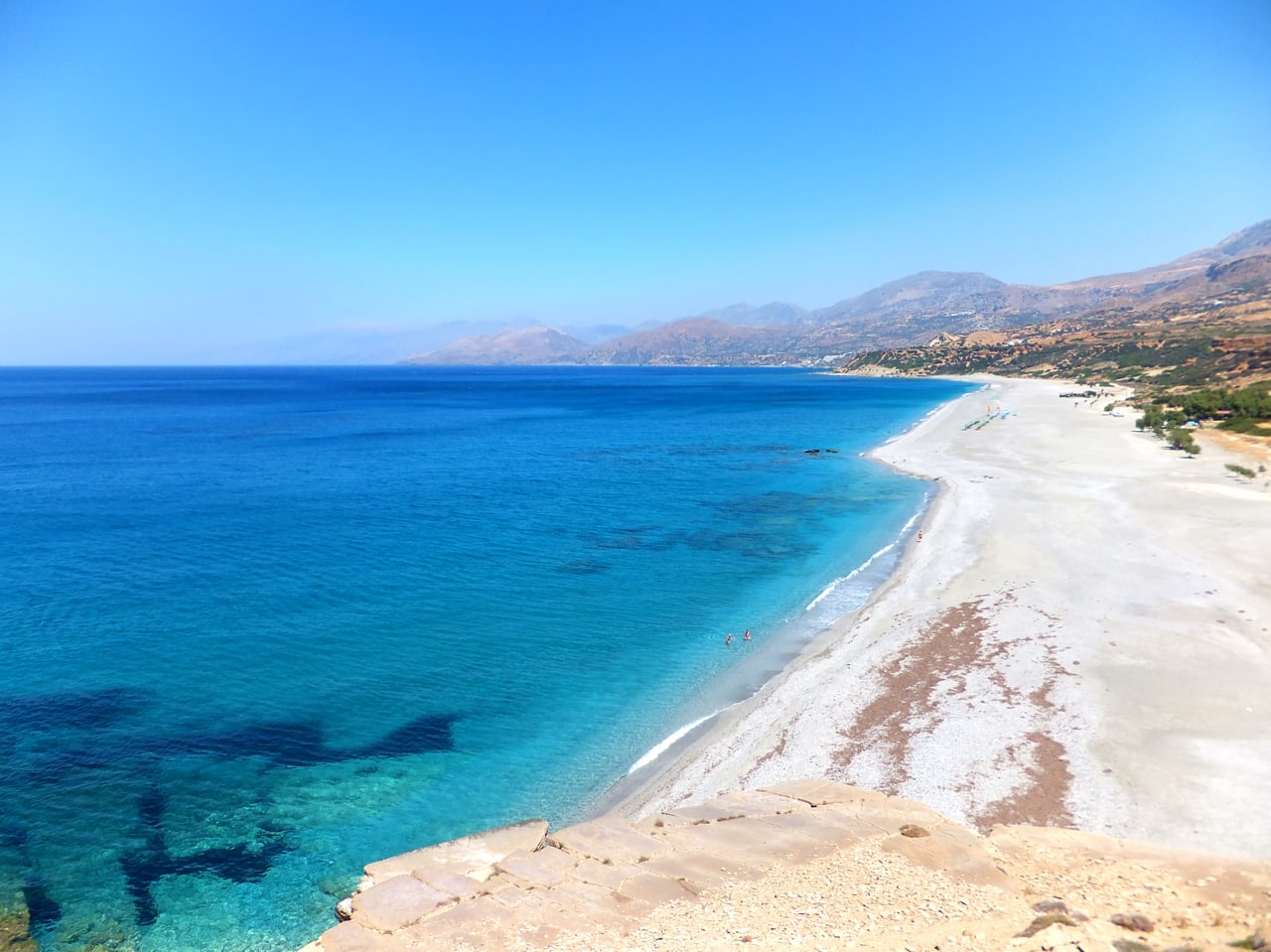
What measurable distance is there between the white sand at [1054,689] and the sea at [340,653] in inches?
106

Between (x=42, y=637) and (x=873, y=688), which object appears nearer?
(x=873, y=688)

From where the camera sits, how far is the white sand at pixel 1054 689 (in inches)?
677

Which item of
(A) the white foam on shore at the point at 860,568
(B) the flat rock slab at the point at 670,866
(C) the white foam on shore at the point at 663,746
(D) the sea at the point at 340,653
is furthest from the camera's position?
(A) the white foam on shore at the point at 860,568

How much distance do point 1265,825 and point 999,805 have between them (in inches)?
208

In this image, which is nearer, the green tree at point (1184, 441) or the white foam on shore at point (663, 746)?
the white foam on shore at point (663, 746)

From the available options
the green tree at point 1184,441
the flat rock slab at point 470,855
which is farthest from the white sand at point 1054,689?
the green tree at point 1184,441

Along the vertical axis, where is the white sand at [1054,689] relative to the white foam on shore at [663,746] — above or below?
above

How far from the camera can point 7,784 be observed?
18953mm

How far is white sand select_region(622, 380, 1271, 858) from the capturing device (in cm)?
1720

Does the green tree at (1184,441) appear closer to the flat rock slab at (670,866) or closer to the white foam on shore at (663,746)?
the white foam on shore at (663,746)

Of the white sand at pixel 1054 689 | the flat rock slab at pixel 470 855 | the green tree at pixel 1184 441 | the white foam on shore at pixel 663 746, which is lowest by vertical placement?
the white foam on shore at pixel 663 746

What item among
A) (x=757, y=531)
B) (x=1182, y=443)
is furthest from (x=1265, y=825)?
(x=1182, y=443)

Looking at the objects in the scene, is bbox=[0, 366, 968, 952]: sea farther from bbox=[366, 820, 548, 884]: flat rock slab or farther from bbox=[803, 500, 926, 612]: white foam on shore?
bbox=[366, 820, 548, 884]: flat rock slab

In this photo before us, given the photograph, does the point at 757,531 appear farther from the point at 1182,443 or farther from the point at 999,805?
the point at 1182,443
